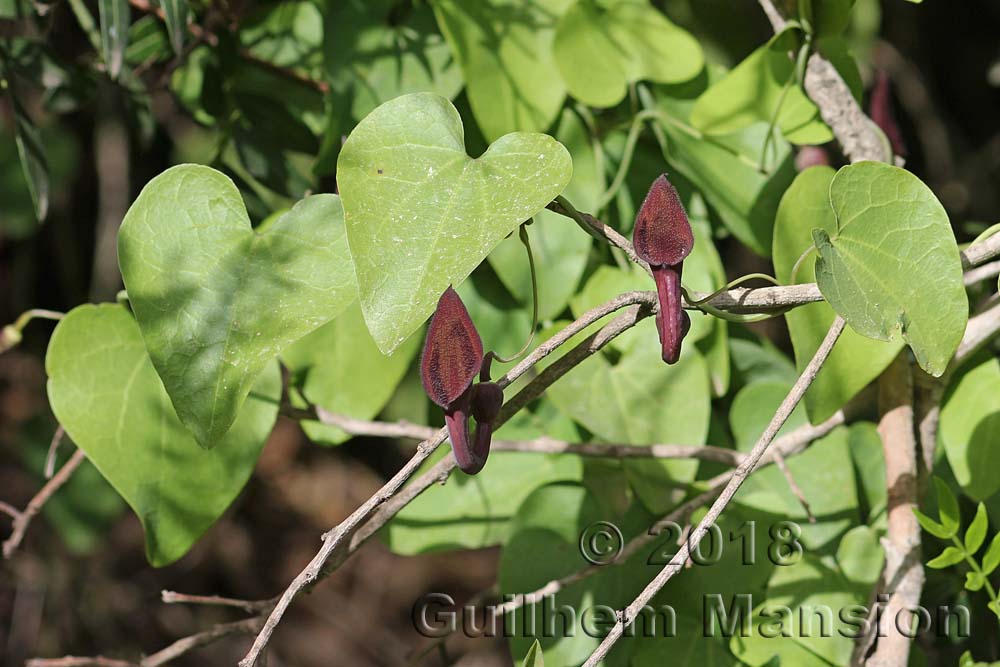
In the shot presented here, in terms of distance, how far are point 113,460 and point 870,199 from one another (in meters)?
0.58

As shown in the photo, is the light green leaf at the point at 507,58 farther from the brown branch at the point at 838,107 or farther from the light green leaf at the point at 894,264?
the light green leaf at the point at 894,264

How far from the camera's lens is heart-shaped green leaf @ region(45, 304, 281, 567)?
73cm

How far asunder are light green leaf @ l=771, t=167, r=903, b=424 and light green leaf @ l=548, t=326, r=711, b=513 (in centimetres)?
13

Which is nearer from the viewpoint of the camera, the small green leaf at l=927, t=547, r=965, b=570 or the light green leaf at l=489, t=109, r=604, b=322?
the small green leaf at l=927, t=547, r=965, b=570

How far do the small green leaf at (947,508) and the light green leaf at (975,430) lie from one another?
11cm

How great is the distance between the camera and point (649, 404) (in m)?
0.80

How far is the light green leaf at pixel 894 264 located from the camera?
55 cm

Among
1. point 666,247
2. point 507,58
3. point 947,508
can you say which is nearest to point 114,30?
point 507,58

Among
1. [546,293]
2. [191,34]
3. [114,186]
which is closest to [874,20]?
[546,293]

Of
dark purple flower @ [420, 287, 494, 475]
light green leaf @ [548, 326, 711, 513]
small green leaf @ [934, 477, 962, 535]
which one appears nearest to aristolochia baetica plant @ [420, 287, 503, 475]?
dark purple flower @ [420, 287, 494, 475]

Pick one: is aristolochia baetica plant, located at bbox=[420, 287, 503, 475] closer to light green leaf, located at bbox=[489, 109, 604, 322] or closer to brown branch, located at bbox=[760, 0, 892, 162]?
light green leaf, located at bbox=[489, 109, 604, 322]

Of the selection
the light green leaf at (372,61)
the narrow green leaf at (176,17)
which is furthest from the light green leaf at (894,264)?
the narrow green leaf at (176,17)

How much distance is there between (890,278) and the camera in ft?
1.89

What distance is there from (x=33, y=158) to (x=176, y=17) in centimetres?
21
